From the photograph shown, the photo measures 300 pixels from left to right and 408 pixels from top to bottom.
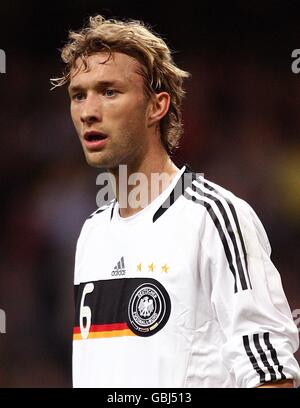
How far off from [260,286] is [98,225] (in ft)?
3.15

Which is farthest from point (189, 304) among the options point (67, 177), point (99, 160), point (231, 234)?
point (67, 177)

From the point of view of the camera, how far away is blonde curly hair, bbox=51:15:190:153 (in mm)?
3350

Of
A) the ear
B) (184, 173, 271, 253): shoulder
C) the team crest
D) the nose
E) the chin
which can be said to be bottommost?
the team crest

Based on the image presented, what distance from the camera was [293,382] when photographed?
109 inches

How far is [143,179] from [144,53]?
19.7 inches

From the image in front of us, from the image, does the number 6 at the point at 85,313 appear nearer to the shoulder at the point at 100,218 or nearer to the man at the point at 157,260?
the man at the point at 157,260

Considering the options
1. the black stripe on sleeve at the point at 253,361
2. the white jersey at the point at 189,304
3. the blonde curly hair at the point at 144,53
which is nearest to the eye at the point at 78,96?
the blonde curly hair at the point at 144,53

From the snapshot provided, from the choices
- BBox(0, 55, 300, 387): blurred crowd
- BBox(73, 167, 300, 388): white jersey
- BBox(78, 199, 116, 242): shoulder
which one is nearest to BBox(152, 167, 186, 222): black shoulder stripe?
BBox(73, 167, 300, 388): white jersey

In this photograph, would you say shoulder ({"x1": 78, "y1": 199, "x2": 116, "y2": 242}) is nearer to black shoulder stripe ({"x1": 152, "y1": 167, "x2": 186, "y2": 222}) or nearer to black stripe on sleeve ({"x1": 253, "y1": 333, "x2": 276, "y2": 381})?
black shoulder stripe ({"x1": 152, "y1": 167, "x2": 186, "y2": 222})

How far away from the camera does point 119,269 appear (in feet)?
10.6

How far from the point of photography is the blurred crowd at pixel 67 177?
5.59 meters

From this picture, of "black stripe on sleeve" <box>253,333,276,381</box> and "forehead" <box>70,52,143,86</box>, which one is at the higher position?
"forehead" <box>70,52,143,86</box>

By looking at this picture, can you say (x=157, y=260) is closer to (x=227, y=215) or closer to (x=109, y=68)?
(x=227, y=215)

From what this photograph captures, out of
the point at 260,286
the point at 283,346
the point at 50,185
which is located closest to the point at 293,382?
the point at 283,346
